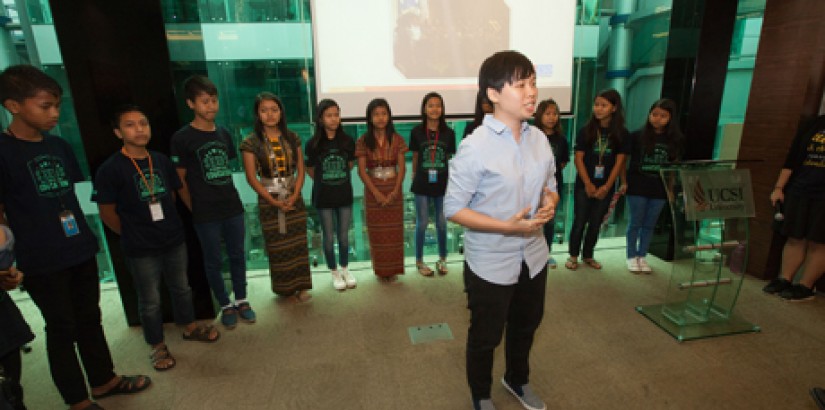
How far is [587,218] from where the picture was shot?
352cm

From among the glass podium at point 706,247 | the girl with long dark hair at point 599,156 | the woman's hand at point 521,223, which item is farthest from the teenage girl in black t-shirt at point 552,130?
the woman's hand at point 521,223

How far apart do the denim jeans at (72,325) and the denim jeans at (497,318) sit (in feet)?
5.72

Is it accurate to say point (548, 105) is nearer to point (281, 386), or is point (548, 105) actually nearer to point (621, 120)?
point (621, 120)

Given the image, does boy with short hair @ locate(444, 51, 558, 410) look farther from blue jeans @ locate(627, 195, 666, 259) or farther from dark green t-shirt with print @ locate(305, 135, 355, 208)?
blue jeans @ locate(627, 195, 666, 259)

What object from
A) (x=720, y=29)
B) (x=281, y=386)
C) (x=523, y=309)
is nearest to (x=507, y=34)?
(x=720, y=29)

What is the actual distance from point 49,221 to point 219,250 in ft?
3.25

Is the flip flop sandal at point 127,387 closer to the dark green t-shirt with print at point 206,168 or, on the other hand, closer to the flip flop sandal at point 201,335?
the flip flop sandal at point 201,335

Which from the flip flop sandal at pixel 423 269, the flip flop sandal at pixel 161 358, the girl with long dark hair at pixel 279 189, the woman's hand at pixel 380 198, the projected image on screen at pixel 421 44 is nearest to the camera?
the flip flop sandal at pixel 161 358

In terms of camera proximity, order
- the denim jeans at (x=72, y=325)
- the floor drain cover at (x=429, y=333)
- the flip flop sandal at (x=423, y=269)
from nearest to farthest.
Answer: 1. the denim jeans at (x=72, y=325)
2. the floor drain cover at (x=429, y=333)
3. the flip flop sandal at (x=423, y=269)

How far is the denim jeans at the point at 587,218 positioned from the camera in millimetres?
3436

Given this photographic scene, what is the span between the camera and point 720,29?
331 cm

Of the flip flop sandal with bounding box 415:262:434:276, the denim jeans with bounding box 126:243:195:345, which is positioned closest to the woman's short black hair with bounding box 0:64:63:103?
the denim jeans with bounding box 126:243:195:345

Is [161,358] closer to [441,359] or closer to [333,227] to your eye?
[333,227]

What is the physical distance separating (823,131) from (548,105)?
1738mm
